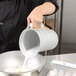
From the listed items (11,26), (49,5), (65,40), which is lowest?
(65,40)

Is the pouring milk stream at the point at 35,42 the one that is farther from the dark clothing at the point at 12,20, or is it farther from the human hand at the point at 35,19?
the dark clothing at the point at 12,20

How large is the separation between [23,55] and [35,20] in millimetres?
183

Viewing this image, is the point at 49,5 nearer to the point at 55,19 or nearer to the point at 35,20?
the point at 35,20

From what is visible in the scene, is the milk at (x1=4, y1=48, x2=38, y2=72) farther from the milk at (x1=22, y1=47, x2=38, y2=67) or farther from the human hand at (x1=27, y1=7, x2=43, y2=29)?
the human hand at (x1=27, y1=7, x2=43, y2=29)

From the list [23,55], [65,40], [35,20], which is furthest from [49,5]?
[65,40]

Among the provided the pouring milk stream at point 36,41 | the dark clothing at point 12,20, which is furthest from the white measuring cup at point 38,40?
the dark clothing at point 12,20

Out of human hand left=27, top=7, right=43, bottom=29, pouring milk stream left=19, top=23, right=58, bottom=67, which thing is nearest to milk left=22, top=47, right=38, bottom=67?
pouring milk stream left=19, top=23, right=58, bottom=67

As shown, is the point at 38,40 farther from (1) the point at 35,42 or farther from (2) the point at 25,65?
(2) the point at 25,65

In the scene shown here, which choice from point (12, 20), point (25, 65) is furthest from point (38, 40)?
point (12, 20)

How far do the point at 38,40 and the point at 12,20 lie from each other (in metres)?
0.26

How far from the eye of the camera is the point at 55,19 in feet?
8.64

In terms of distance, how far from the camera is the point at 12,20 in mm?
964

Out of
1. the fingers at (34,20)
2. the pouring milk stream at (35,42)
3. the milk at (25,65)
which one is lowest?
the milk at (25,65)

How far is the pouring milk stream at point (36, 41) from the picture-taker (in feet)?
2.23
